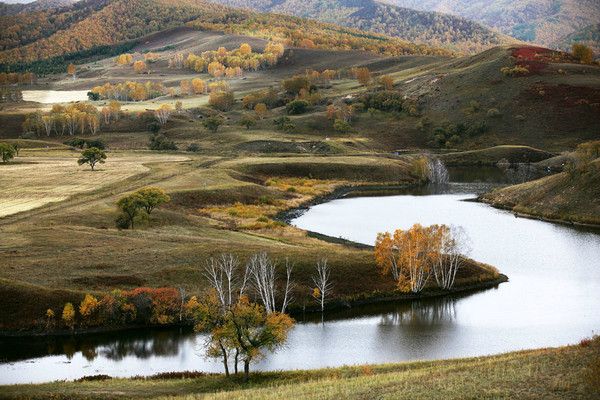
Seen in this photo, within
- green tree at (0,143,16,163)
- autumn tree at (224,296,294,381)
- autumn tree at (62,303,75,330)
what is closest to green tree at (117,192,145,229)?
autumn tree at (62,303,75,330)

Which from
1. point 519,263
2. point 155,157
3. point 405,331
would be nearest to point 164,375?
point 405,331

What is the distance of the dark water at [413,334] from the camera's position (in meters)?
61.4

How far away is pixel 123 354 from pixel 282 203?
7887 cm

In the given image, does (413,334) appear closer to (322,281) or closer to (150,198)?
(322,281)

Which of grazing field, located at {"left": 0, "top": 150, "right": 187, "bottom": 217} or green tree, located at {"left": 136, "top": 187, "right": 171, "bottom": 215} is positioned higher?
grazing field, located at {"left": 0, "top": 150, "right": 187, "bottom": 217}

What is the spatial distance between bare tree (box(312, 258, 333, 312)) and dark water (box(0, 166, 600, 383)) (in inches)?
127

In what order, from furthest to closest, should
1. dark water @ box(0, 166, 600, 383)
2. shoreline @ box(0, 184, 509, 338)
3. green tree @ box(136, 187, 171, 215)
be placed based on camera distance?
1. green tree @ box(136, 187, 171, 215)
2. shoreline @ box(0, 184, 509, 338)
3. dark water @ box(0, 166, 600, 383)

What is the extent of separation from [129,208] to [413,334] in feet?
164

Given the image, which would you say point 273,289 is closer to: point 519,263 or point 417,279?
point 417,279

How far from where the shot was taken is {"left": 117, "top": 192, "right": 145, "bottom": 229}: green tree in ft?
340

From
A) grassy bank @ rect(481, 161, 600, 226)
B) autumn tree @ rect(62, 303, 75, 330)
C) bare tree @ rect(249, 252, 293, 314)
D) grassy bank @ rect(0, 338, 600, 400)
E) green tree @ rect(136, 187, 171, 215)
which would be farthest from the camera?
grassy bank @ rect(481, 161, 600, 226)

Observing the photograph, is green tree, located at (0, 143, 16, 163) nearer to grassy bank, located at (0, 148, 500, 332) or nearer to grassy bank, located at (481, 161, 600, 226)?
grassy bank, located at (0, 148, 500, 332)

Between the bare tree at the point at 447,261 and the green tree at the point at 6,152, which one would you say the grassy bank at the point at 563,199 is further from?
the green tree at the point at 6,152

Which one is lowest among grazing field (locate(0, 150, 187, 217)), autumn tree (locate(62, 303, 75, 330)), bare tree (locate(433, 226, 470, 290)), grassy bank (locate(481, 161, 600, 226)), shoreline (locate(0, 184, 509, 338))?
shoreline (locate(0, 184, 509, 338))
